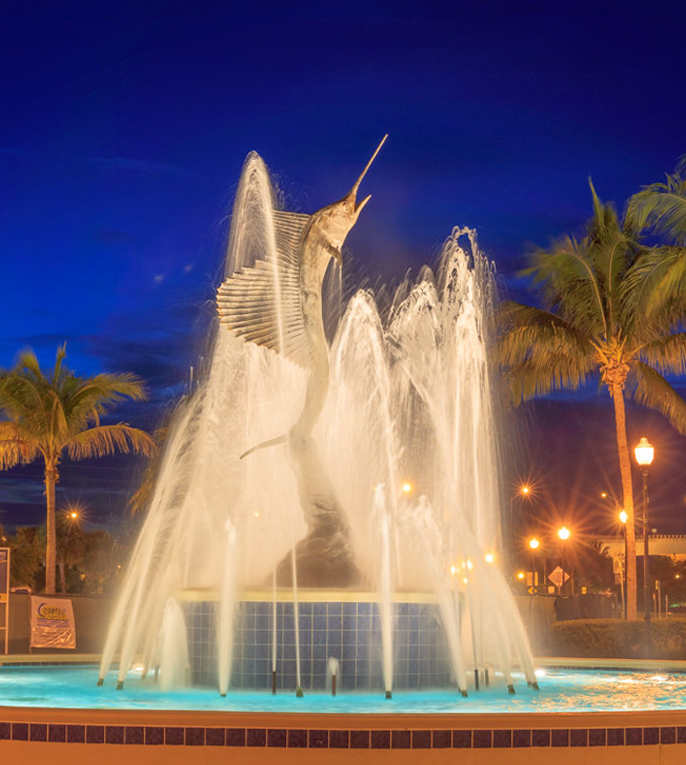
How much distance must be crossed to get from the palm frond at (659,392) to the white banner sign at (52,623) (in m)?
13.4

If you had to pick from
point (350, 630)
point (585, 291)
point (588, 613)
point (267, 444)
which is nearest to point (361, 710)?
point (350, 630)

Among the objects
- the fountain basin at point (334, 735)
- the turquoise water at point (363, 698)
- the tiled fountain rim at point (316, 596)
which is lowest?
the turquoise water at point (363, 698)

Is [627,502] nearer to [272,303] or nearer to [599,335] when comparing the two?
[599,335]

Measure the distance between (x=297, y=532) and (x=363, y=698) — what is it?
15.5 feet

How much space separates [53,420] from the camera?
27969 millimetres

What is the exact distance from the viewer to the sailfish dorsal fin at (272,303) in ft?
45.3

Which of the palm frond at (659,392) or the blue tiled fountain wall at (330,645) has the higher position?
the palm frond at (659,392)

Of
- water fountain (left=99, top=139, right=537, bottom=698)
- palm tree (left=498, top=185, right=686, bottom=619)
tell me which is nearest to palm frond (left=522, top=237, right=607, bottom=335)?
palm tree (left=498, top=185, right=686, bottom=619)

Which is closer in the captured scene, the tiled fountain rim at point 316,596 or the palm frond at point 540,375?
the tiled fountain rim at point 316,596

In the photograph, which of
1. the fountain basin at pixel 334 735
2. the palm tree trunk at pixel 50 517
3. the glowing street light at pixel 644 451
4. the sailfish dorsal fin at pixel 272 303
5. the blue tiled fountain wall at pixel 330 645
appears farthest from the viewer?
the palm tree trunk at pixel 50 517

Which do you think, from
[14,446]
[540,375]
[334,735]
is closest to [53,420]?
[14,446]

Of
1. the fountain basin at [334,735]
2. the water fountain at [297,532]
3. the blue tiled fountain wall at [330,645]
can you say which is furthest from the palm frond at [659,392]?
the fountain basin at [334,735]

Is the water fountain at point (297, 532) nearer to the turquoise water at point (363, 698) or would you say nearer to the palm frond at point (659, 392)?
the turquoise water at point (363, 698)

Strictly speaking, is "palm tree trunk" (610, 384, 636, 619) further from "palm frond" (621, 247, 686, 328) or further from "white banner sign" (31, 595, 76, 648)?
"white banner sign" (31, 595, 76, 648)
